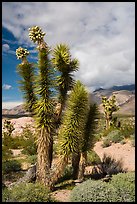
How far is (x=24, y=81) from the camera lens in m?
9.92

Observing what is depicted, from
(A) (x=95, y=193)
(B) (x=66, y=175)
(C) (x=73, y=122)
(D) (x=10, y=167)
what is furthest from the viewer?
(D) (x=10, y=167)

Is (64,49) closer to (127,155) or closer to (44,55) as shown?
(44,55)

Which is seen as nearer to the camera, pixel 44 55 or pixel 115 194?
pixel 115 194

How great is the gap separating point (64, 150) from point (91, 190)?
7.43 ft

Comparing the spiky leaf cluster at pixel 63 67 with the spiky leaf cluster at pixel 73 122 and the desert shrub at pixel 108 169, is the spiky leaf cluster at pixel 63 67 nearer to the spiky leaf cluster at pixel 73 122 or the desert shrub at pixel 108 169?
the spiky leaf cluster at pixel 73 122

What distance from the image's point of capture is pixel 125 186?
25.6 feet

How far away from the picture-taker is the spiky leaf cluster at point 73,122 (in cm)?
942

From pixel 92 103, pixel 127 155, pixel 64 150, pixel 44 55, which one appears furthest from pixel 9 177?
pixel 127 155

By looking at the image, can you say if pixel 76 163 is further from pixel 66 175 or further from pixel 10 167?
pixel 10 167

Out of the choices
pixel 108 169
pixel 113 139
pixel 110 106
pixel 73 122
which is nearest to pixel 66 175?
pixel 108 169

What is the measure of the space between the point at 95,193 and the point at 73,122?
8.76ft

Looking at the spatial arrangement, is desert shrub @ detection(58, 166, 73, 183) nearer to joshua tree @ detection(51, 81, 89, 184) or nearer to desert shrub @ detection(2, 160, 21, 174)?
joshua tree @ detection(51, 81, 89, 184)

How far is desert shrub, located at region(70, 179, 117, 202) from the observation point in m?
7.27

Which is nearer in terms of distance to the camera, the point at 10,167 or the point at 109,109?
the point at 10,167
